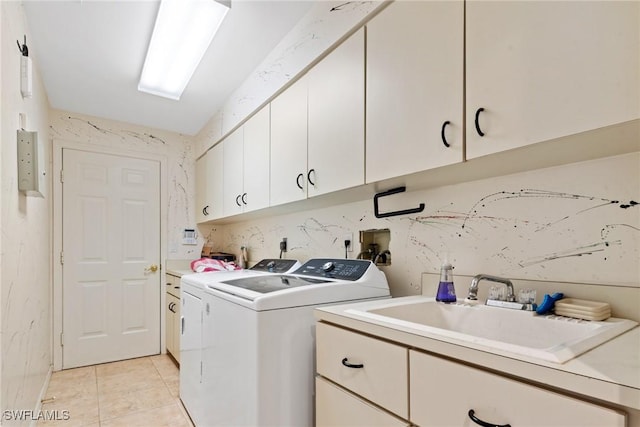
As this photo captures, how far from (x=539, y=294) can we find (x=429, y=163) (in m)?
0.59

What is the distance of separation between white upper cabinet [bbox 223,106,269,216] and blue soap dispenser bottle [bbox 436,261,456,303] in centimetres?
127

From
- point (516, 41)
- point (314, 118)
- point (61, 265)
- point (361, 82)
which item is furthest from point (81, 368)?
point (516, 41)

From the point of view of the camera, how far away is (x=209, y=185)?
11.3 ft

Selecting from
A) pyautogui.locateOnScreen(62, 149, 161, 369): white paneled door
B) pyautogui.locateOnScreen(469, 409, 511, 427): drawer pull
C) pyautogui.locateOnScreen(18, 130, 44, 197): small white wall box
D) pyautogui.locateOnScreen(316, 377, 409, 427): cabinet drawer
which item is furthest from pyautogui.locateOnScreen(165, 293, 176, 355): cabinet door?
pyautogui.locateOnScreen(469, 409, 511, 427): drawer pull

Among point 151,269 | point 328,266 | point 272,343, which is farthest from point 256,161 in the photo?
point 151,269

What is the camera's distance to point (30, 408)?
1.99 m

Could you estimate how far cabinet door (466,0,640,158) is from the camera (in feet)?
2.55

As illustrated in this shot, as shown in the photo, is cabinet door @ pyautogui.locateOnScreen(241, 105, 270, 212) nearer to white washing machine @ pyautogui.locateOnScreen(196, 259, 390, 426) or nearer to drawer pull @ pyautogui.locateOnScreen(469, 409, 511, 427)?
white washing machine @ pyautogui.locateOnScreen(196, 259, 390, 426)

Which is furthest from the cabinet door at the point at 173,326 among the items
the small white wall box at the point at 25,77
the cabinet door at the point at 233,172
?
the small white wall box at the point at 25,77

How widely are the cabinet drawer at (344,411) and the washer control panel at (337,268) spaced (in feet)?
1.80

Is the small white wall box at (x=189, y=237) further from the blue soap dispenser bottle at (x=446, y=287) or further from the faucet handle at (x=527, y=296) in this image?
the faucet handle at (x=527, y=296)

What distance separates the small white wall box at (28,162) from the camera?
1596mm

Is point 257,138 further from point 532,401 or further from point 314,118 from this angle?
point 532,401

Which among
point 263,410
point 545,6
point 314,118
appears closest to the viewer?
point 545,6
